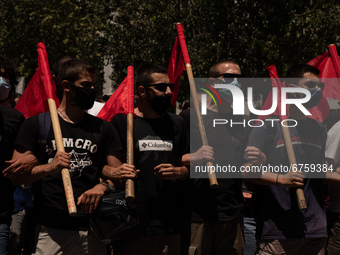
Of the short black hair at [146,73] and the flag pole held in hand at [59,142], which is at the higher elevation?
the short black hair at [146,73]

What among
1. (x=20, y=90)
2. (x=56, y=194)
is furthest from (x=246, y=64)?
(x=56, y=194)

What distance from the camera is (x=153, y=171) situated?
4.30m

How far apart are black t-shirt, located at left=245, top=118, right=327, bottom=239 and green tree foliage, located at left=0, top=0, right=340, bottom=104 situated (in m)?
8.48

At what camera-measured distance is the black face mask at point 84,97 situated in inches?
→ 160

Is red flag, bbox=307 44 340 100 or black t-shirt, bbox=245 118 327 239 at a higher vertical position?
red flag, bbox=307 44 340 100

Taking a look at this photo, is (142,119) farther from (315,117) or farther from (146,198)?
(315,117)

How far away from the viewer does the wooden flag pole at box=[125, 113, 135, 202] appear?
378 cm

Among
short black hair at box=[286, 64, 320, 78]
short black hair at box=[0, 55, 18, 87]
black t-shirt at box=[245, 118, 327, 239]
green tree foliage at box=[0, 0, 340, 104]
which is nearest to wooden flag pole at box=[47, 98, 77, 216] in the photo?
short black hair at box=[0, 55, 18, 87]

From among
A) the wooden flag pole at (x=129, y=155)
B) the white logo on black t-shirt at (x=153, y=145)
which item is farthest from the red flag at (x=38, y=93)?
the white logo on black t-shirt at (x=153, y=145)

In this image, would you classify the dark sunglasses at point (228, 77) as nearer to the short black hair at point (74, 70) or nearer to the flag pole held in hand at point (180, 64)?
the flag pole held in hand at point (180, 64)

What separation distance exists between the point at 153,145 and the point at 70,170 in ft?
2.55

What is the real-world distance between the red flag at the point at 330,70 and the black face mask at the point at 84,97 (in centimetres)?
294

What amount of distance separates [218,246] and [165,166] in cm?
123

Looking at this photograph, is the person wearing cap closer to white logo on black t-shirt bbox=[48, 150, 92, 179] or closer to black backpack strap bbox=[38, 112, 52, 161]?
white logo on black t-shirt bbox=[48, 150, 92, 179]
